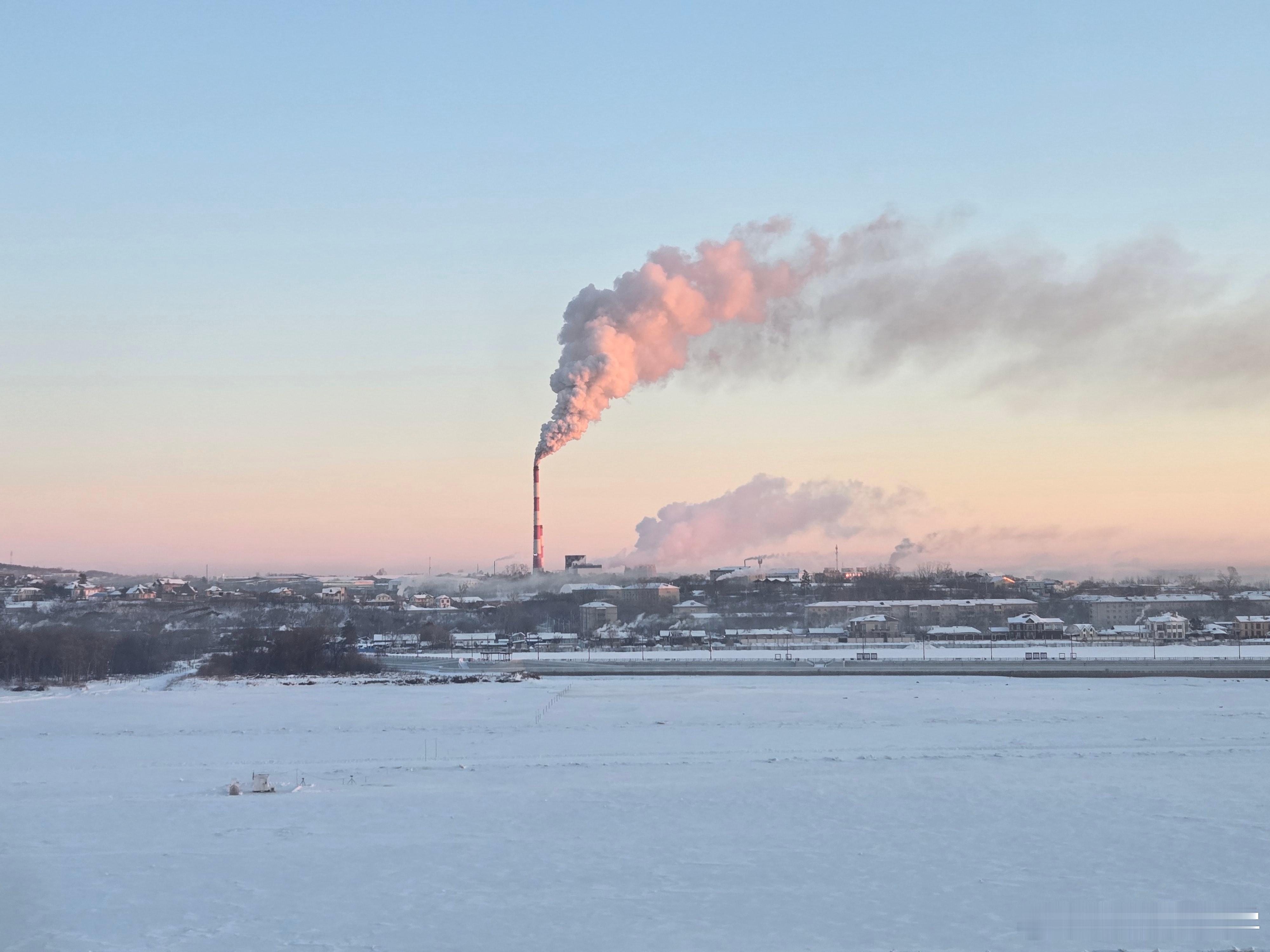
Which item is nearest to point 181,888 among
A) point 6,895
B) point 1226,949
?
point 6,895

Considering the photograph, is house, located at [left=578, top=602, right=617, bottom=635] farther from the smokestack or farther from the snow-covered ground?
the snow-covered ground

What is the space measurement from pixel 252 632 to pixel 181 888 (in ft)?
157

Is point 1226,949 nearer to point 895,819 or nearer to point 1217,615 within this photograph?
point 895,819

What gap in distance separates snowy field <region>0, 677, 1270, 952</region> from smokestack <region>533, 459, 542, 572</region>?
53.8 meters

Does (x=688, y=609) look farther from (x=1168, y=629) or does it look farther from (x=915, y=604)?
(x=1168, y=629)

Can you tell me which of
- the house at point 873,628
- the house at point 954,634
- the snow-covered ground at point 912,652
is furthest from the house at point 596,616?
the house at point 954,634

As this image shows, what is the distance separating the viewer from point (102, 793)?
21.9 meters

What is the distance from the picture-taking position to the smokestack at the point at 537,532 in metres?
87.6

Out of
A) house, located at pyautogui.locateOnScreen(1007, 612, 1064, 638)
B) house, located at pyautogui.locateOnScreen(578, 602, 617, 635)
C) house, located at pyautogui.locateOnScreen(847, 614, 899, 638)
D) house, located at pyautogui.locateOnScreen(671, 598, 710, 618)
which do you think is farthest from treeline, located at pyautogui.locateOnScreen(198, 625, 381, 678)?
house, located at pyautogui.locateOnScreen(671, 598, 710, 618)

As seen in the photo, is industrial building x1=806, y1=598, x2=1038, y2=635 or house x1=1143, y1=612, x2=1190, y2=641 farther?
industrial building x1=806, y1=598, x2=1038, y2=635

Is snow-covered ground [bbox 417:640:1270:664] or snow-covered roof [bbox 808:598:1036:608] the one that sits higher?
snow-covered roof [bbox 808:598:1036:608]

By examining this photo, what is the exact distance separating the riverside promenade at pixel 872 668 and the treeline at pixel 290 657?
264 centimetres

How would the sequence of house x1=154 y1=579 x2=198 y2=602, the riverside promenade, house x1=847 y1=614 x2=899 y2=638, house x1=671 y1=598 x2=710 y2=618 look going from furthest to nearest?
house x1=154 y1=579 x2=198 y2=602 < house x1=671 y1=598 x2=710 y2=618 < house x1=847 y1=614 x2=899 y2=638 < the riverside promenade

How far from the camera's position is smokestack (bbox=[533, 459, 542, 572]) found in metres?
87.6
